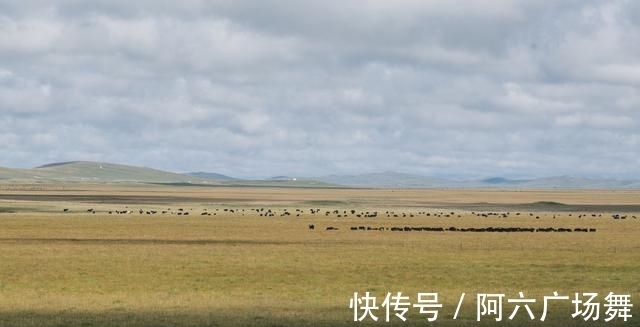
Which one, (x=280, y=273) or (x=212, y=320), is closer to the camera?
(x=212, y=320)

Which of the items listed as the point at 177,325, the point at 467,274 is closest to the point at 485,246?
the point at 467,274

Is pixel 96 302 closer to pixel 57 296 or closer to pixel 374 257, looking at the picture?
pixel 57 296

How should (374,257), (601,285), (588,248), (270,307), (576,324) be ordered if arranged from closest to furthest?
(576,324) < (270,307) < (601,285) < (374,257) < (588,248)

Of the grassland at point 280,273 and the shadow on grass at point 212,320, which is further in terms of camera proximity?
the grassland at point 280,273

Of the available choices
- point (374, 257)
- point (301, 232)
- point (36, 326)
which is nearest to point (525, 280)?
point (374, 257)

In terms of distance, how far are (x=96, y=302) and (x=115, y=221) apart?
6039 centimetres

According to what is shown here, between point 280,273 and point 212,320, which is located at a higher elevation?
point 280,273

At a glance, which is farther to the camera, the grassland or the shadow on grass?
the grassland

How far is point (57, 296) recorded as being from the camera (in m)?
32.2

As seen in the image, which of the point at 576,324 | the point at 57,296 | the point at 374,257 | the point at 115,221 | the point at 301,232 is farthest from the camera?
the point at 115,221

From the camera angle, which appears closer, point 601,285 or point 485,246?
point 601,285

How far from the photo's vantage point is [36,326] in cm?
2489

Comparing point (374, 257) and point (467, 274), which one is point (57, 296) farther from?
point (374, 257)

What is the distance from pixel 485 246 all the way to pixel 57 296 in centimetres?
3287
